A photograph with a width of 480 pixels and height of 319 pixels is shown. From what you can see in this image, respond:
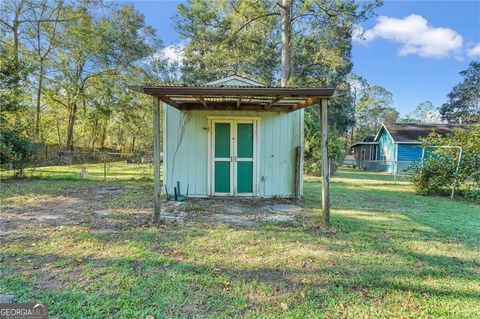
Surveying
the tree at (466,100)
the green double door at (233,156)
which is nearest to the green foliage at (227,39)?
the green double door at (233,156)

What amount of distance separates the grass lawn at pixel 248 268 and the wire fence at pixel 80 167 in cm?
540

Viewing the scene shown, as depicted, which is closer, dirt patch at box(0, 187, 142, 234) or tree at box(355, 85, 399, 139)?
dirt patch at box(0, 187, 142, 234)

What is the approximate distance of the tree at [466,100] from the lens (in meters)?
27.8

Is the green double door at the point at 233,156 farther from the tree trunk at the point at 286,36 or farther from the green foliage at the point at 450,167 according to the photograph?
the tree trunk at the point at 286,36

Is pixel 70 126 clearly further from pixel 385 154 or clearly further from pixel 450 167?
pixel 385 154

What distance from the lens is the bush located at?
8.60m

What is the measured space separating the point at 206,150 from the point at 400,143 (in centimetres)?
1615

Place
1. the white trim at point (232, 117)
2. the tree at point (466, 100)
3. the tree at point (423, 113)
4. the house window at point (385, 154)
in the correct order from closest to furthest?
the white trim at point (232, 117)
the house window at point (385, 154)
the tree at point (466, 100)
the tree at point (423, 113)

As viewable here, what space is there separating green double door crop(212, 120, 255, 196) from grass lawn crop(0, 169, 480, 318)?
6.77 feet

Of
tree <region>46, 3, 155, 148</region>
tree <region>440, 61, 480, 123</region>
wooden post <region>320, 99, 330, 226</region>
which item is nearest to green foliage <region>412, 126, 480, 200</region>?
wooden post <region>320, 99, 330, 226</region>

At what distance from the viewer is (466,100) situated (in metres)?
28.8

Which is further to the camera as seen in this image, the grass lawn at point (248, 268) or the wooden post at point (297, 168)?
the wooden post at point (297, 168)

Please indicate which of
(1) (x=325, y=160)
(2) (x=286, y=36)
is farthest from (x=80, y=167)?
(1) (x=325, y=160)

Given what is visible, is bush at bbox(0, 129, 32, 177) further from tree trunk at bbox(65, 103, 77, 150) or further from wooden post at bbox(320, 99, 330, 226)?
tree trunk at bbox(65, 103, 77, 150)
